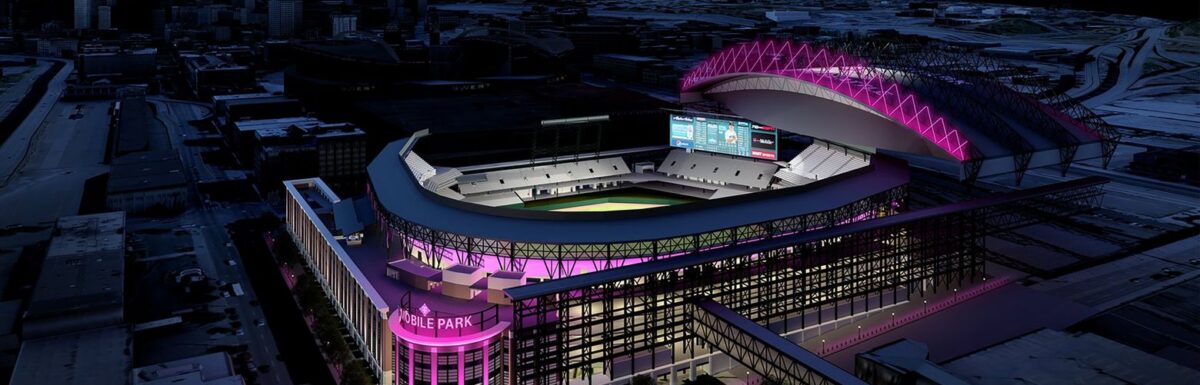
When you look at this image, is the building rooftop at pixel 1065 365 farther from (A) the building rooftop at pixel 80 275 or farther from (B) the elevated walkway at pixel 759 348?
(A) the building rooftop at pixel 80 275

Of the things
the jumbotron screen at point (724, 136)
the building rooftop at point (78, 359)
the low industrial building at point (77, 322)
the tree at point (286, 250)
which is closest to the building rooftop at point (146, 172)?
the tree at point (286, 250)

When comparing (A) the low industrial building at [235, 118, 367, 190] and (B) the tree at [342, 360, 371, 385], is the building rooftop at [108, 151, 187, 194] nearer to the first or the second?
(A) the low industrial building at [235, 118, 367, 190]

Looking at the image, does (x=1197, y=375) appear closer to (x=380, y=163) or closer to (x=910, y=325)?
(x=910, y=325)

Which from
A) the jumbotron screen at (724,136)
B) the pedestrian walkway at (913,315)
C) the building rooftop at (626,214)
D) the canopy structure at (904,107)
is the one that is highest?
the canopy structure at (904,107)

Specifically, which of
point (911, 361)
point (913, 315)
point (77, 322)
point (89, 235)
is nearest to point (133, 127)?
point (89, 235)

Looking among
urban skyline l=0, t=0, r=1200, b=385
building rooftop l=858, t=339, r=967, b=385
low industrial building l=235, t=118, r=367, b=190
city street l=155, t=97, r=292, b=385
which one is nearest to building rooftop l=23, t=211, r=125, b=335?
urban skyline l=0, t=0, r=1200, b=385

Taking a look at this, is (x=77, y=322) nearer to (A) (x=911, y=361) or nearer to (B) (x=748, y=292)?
(B) (x=748, y=292)
